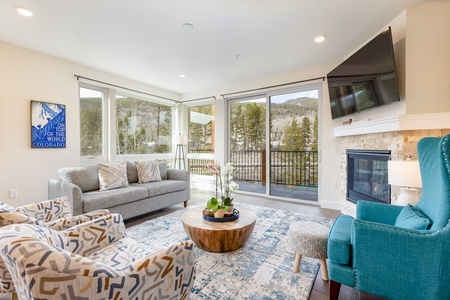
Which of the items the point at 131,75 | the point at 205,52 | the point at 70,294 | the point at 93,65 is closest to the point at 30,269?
the point at 70,294

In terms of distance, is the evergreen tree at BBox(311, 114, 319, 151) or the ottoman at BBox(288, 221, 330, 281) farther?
the evergreen tree at BBox(311, 114, 319, 151)

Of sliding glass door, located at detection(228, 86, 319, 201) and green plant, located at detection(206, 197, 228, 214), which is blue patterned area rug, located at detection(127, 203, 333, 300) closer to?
green plant, located at detection(206, 197, 228, 214)

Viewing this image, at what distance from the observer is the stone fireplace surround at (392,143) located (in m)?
2.21

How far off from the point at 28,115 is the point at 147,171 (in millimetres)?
1939

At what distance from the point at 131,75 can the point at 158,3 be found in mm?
2471

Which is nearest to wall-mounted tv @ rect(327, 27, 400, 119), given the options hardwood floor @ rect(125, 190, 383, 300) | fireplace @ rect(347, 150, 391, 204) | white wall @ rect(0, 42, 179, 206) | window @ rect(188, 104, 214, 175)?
fireplace @ rect(347, 150, 391, 204)

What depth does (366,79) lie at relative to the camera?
8.63 ft

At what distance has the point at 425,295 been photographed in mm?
1129

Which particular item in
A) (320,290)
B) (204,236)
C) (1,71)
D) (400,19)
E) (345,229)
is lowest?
(320,290)

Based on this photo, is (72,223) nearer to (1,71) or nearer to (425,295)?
(425,295)

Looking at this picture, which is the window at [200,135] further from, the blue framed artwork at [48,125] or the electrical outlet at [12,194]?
the electrical outlet at [12,194]

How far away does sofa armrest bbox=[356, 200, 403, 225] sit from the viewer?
66.3 inches

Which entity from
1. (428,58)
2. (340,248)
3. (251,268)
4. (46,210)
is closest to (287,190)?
(251,268)

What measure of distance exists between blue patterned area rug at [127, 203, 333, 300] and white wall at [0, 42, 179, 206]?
1848 mm
